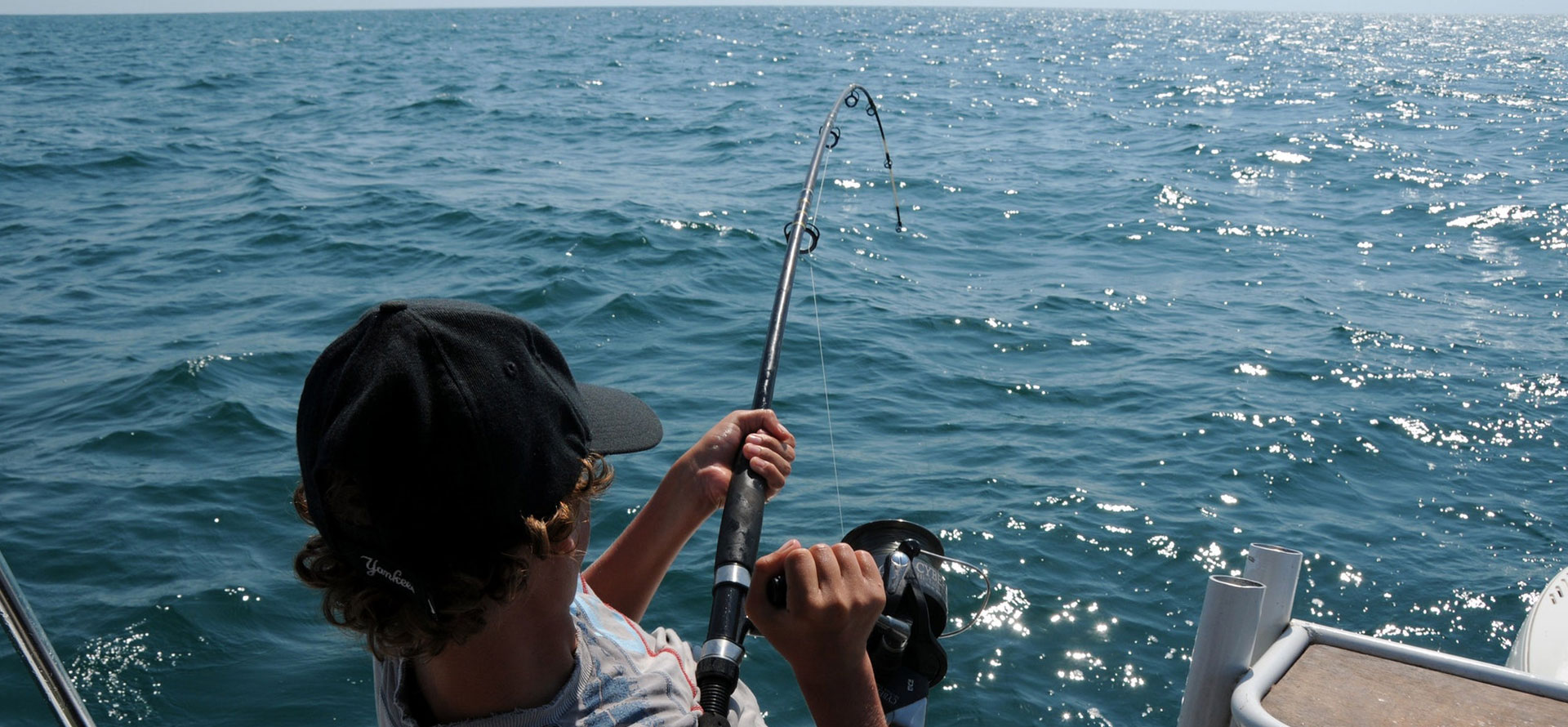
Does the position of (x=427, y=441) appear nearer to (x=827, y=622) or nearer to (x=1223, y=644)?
(x=827, y=622)

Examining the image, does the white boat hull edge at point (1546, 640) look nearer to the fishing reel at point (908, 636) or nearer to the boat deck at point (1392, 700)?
the boat deck at point (1392, 700)

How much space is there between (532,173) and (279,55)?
22515mm

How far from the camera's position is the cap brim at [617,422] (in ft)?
5.14

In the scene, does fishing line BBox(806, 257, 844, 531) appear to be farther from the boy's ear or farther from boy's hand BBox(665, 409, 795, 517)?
the boy's ear

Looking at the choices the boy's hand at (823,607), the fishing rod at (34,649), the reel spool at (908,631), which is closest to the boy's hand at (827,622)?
the boy's hand at (823,607)

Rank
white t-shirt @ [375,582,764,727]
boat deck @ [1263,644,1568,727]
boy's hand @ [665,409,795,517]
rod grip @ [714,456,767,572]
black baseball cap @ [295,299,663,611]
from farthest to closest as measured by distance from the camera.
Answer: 1. boy's hand @ [665,409,795,517]
2. boat deck @ [1263,644,1568,727]
3. rod grip @ [714,456,767,572]
4. white t-shirt @ [375,582,764,727]
5. black baseball cap @ [295,299,663,611]

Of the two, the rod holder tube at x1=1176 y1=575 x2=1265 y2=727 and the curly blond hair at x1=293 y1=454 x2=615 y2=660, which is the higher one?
the curly blond hair at x1=293 y1=454 x2=615 y2=660

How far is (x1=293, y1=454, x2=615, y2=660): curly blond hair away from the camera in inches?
49.9

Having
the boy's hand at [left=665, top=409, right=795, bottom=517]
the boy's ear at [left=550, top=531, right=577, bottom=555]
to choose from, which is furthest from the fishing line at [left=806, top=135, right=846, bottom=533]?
the boy's ear at [left=550, top=531, right=577, bottom=555]

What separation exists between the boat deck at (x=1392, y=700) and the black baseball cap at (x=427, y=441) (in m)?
1.33

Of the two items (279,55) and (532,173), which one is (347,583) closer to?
(532,173)

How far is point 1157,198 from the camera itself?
11906 mm

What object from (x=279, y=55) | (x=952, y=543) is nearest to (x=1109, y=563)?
(x=952, y=543)

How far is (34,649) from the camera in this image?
45.4 inches
